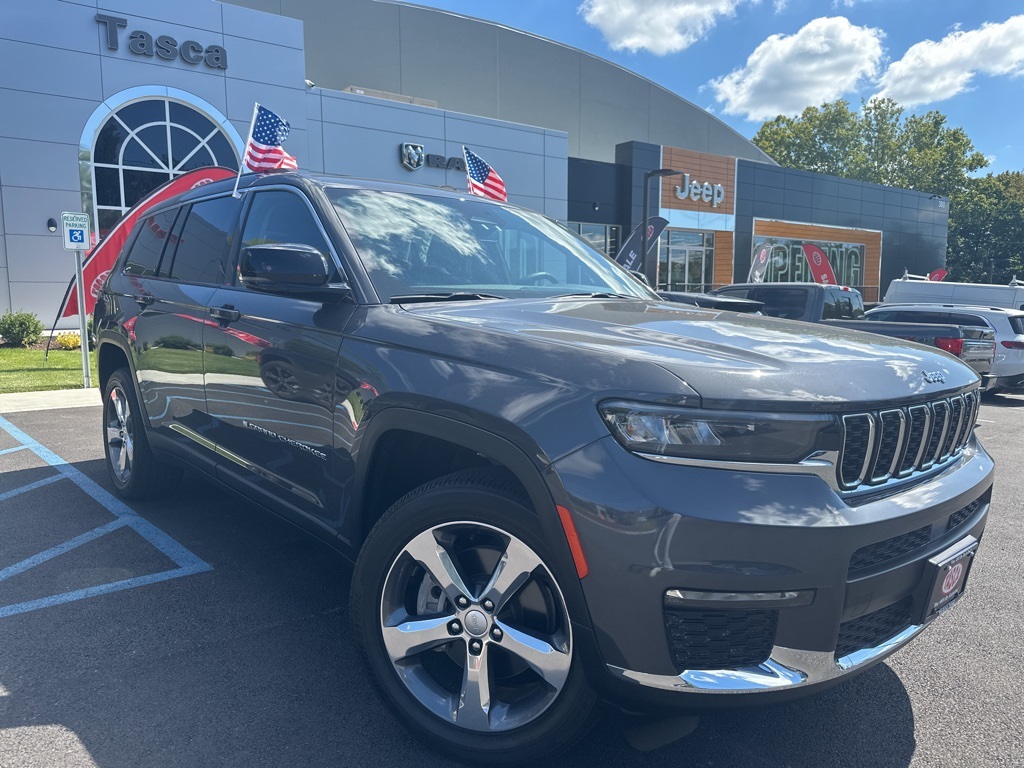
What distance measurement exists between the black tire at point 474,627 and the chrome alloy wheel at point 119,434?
2.97 meters

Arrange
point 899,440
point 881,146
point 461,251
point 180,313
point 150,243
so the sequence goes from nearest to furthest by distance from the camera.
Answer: point 899,440, point 461,251, point 180,313, point 150,243, point 881,146

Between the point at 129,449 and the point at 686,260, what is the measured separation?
93.7 feet

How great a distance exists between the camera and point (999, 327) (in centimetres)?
1281

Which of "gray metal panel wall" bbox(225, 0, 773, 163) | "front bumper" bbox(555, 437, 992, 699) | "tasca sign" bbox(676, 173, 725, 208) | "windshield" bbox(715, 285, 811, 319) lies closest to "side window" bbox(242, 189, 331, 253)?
"front bumper" bbox(555, 437, 992, 699)

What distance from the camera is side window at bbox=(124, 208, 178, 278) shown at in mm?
4406

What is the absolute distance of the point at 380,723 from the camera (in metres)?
2.51

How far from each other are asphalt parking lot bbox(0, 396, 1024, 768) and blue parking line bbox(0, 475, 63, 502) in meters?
0.70

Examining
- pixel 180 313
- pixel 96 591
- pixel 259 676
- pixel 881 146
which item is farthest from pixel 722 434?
pixel 881 146

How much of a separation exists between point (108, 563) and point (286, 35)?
1853 centimetres

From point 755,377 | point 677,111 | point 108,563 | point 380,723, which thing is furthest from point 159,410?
point 677,111

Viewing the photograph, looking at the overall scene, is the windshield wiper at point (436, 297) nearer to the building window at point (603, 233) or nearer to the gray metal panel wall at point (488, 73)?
the building window at point (603, 233)

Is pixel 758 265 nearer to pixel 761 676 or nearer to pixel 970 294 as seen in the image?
pixel 970 294

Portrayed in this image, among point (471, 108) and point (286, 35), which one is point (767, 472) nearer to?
point (286, 35)

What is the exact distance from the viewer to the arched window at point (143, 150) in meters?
→ 17.0
